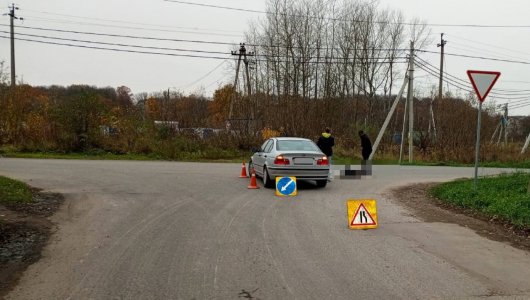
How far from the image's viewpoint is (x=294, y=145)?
13.7 meters

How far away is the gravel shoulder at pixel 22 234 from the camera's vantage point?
17.9 ft

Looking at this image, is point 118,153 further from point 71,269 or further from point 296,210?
point 71,269

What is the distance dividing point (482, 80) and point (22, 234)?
32.3 ft

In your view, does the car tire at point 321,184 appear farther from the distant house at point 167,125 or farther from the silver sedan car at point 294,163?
the distant house at point 167,125

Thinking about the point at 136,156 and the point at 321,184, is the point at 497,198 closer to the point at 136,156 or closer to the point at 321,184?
the point at 321,184

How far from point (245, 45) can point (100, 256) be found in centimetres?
3207

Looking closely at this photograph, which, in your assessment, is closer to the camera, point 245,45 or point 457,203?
point 457,203

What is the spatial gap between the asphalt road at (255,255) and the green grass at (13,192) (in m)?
0.88

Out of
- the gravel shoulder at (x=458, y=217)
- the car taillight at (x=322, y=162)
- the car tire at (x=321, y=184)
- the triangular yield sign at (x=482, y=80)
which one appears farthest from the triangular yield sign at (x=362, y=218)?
the car tire at (x=321, y=184)

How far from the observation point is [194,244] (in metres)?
6.73

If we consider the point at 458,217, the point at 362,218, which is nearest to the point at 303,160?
the point at 458,217

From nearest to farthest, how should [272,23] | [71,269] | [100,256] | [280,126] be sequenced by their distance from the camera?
[71,269] < [100,256] < [280,126] < [272,23]

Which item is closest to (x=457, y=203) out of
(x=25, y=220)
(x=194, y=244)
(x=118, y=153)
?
(x=194, y=244)

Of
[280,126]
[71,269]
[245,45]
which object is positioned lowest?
[71,269]
